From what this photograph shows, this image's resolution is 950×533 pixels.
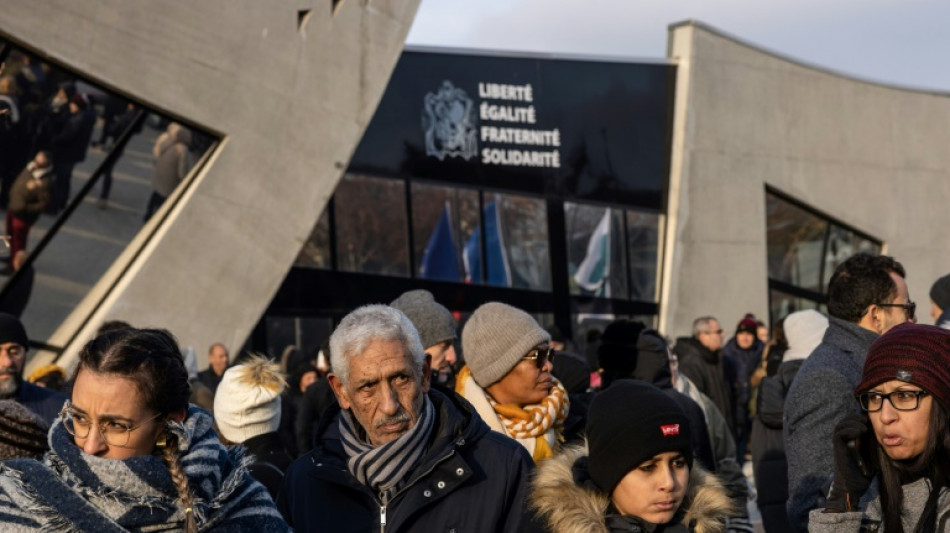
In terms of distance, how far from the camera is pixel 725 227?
24844 mm

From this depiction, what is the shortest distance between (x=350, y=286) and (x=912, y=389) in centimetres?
1548

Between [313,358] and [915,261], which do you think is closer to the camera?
[313,358]

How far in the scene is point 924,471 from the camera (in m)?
3.71

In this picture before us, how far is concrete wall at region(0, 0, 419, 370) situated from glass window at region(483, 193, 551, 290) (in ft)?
10.7

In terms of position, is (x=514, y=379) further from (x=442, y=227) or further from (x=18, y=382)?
(x=442, y=227)

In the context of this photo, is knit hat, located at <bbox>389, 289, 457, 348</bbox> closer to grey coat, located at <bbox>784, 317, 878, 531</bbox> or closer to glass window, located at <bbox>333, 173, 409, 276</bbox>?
grey coat, located at <bbox>784, 317, 878, 531</bbox>

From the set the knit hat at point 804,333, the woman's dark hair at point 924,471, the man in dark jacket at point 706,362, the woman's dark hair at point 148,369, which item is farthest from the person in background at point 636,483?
the man in dark jacket at point 706,362

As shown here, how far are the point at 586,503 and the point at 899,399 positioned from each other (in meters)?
0.94

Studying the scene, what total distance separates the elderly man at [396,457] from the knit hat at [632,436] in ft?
0.77

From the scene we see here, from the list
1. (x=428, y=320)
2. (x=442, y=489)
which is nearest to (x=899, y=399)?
(x=442, y=489)

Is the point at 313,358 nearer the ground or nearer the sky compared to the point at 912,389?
nearer the ground

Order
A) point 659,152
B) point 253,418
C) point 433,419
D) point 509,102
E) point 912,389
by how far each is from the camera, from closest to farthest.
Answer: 1. point 912,389
2. point 433,419
3. point 253,418
4. point 509,102
5. point 659,152

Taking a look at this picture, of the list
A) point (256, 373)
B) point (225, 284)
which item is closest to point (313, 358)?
point (225, 284)

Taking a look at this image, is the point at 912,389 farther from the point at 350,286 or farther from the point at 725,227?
the point at 725,227
